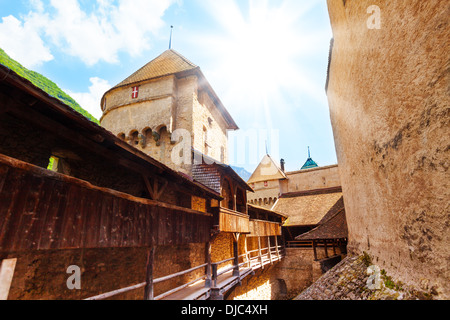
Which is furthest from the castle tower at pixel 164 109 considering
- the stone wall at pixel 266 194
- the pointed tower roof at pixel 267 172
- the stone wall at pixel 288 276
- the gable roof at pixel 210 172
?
the pointed tower roof at pixel 267 172

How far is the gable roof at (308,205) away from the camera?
20266 millimetres

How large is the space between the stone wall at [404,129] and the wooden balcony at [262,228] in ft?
31.6

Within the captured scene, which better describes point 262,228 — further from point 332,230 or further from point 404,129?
point 404,129

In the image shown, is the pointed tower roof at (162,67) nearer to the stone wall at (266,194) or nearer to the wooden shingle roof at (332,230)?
the wooden shingle roof at (332,230)

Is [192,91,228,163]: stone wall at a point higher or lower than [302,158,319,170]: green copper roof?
lower

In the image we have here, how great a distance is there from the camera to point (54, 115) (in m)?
4.07

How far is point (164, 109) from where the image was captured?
15648 millimetres

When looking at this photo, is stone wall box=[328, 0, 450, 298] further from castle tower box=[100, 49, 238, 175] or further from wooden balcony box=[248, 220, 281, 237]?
castle tower box=[100, 49, 238, 175]

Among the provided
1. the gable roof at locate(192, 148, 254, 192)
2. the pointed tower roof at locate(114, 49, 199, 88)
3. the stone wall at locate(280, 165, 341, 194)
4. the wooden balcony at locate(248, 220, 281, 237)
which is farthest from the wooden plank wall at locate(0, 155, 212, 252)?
the stone wall at locate(280, 165, 341, 194)

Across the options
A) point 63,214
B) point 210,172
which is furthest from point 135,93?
point 63,214

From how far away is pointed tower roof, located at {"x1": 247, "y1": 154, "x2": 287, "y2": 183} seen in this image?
98.7 ft

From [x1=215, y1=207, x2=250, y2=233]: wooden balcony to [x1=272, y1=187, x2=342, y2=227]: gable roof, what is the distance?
9.04 m

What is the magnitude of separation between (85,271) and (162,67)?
51.5 feet

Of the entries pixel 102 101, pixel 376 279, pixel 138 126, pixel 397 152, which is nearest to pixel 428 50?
pixel 397 152
